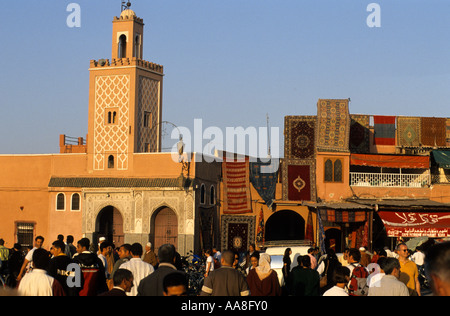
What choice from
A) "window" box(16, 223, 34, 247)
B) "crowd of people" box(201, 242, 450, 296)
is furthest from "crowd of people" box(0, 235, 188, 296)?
"window" box(16, 223, 34, 247)

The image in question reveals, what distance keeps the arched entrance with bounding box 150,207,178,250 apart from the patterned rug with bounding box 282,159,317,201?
16.4ft

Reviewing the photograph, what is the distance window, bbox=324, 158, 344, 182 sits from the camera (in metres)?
31.8

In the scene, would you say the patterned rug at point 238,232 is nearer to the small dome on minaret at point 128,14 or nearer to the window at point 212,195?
the window at point 212,195

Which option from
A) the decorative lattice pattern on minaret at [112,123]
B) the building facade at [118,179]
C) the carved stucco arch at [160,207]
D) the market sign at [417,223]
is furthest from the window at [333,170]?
the decorative lattice pattern on minaret at [112,123]

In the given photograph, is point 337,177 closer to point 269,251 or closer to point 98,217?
point 98,217

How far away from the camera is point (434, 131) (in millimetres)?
33406

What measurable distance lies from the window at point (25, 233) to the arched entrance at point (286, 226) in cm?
1089

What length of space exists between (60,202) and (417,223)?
15.4 m

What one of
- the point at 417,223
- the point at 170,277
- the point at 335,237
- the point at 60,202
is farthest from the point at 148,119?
the point at 170,277

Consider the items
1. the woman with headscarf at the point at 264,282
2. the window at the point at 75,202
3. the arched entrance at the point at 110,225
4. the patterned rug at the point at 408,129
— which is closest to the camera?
the woman with headscarf at the point at 264,282

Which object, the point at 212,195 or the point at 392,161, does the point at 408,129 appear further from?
the point at 212,195

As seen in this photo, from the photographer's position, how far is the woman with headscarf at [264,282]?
927 cm

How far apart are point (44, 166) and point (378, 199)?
15077 mm
